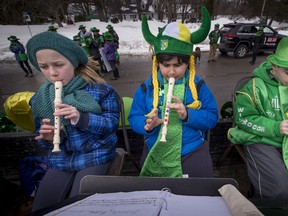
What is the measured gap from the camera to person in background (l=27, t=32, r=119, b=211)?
141 centimetres

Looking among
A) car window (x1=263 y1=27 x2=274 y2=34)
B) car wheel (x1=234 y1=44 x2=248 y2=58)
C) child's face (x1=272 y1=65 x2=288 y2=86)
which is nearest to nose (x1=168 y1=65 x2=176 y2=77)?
child's face (x1=272 y1=65 x2=288 y2=86)

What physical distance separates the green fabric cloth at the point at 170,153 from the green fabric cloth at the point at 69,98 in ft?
1.76

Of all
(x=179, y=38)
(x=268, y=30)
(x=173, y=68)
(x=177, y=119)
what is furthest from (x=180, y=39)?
(x=268, y=30)

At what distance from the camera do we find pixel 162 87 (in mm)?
1669

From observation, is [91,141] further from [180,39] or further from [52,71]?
[180,39]

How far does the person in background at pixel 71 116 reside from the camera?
1407 millimetres

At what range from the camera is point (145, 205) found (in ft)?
2.87

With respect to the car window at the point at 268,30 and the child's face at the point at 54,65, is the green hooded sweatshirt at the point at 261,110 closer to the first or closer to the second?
the child's face at the point at 54,65

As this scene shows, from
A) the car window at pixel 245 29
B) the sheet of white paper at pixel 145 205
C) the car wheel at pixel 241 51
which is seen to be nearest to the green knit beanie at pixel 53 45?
the sheet of white paper at pixel 145 205

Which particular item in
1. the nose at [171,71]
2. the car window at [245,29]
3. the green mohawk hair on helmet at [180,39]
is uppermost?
the green mohawk hair on helmet at [180,39]

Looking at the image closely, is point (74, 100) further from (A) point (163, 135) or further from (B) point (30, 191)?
(B) point (30, 191)

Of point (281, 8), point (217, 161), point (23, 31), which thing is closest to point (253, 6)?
point (281, 8)

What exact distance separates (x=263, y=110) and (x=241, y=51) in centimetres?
920

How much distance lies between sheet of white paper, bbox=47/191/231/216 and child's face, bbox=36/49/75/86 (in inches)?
32.7
